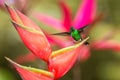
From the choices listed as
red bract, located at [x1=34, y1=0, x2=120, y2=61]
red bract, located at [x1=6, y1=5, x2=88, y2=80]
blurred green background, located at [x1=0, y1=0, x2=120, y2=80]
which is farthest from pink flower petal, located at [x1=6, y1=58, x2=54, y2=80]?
blurred green background, located at [x1=0, y1=0, x2=120, y2=80]

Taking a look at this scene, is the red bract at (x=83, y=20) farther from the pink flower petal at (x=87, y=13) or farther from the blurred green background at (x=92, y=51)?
the blurred green background at (x=92, y=51)

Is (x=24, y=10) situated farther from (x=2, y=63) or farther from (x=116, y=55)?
(x=116, y=55)

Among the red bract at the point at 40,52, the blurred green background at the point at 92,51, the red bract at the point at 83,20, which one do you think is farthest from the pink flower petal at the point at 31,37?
the blurred green background at the point at 92,51

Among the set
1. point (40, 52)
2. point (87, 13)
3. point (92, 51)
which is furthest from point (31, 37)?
point (92, 51)

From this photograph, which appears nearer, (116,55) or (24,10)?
(24,10)

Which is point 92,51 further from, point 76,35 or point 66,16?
point 76,35

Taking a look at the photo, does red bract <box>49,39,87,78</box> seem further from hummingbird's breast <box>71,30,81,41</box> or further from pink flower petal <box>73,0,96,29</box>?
pink flower petal <box>73,0,96,29</box>

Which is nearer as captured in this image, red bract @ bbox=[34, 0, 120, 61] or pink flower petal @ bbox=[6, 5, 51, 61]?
pink flower petal @ bbox=[6, 5, 51, 61]

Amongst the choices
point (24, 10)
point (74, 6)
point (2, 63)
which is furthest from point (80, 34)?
point (74, 6)
